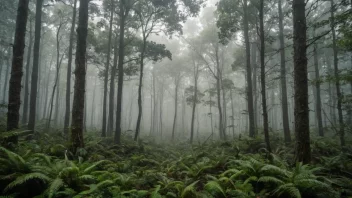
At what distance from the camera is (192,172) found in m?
7.30

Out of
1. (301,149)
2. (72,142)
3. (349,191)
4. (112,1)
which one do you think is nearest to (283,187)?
(349,191)

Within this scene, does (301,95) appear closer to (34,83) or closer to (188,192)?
(188,192)

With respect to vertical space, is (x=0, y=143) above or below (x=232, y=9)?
below

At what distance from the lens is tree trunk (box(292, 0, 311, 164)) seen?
6.82m

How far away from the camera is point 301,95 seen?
6.90 meters

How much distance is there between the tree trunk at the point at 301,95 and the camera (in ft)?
22.4

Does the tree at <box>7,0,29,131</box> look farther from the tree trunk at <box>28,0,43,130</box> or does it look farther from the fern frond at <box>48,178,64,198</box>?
the tree trunk at <box>28,0,43,130</box>

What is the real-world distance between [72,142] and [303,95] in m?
8.94

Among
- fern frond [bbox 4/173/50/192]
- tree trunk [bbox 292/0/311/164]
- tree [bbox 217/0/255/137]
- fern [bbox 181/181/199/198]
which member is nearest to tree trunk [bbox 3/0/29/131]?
fern frond [bbox 4/173/50/192]

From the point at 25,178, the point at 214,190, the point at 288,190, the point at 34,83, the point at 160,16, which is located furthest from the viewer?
the point at 160,16

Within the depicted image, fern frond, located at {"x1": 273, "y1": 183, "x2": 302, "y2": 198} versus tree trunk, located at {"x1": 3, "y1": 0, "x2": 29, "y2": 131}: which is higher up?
tree trunk, located at {"x1": 3, "y1": 0, "x2": 29, "y2": 131}

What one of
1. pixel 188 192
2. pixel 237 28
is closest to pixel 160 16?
pixel 237 28

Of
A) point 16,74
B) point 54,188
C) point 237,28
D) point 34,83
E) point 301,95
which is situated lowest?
point 54,188

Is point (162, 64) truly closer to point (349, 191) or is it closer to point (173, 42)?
point (173, 42)
